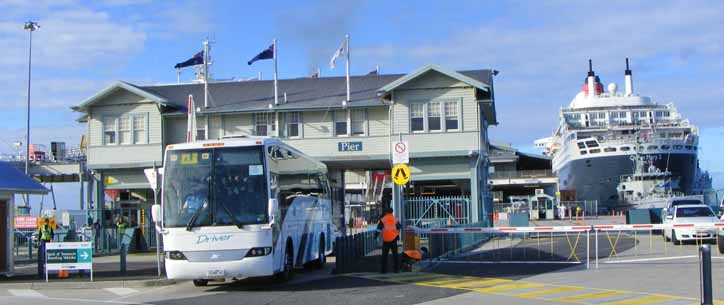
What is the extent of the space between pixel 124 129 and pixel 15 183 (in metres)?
16.1

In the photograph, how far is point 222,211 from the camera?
630 inches

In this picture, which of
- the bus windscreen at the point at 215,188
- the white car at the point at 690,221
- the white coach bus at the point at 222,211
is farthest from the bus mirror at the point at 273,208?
the white car at the point at 690,221

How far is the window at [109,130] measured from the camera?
120ft

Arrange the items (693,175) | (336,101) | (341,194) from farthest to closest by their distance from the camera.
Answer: (693,175) < (336,101) < (341,194)

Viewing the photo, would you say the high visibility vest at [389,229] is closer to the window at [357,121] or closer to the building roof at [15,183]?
the building roof at [15,183]

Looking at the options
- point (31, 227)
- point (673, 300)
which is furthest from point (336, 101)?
point (673, 300)

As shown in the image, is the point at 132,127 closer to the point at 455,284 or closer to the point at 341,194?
the point at 341,194

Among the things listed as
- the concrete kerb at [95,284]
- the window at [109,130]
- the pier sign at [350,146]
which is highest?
the window at [109,130]

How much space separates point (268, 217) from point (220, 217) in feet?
3.07

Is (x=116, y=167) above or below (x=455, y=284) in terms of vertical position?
above

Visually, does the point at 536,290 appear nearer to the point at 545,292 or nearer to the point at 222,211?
the point at 545,292

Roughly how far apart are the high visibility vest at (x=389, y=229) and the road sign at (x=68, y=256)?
23.1 feet

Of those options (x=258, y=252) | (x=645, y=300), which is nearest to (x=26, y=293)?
(x=258, y=252)

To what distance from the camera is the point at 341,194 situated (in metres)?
29.4
